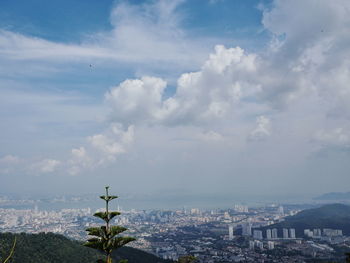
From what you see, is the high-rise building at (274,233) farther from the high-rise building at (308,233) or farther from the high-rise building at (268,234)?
the high-rise building at (308,233)

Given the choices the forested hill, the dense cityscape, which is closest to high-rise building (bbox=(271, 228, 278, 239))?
the dense cityscape

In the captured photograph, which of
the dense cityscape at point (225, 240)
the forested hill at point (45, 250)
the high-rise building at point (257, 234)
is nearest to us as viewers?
the forested hill at point (45, 250)

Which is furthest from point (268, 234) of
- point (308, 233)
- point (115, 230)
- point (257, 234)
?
point (115, 230)

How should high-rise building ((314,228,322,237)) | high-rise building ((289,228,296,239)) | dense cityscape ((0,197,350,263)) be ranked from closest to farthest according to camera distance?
1. dense cityscape ((0,197,350,263))
2. high-rise building ((314,228,322,237))
3. high-rise building ((289,228,296,239))

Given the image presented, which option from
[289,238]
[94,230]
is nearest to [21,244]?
[94,230]

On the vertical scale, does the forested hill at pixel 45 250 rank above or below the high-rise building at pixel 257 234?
above

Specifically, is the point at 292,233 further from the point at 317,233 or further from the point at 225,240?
the point at 225,240

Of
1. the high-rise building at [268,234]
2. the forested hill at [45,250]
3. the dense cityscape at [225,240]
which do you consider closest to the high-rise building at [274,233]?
the dense cityscape at [225,240]

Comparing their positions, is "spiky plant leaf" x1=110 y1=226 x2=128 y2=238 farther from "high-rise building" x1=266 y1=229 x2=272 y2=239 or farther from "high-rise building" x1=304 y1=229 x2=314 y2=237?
"high-rise building" x1=266 y1=229 x2=272 y2=239

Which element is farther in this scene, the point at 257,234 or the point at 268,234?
the point at 257,234

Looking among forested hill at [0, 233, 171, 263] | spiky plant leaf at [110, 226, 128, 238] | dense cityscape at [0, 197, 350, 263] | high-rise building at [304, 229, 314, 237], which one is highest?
spiky plant leaf at [110, 226, 128, 238]

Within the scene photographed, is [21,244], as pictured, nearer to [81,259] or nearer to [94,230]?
[81,259]
